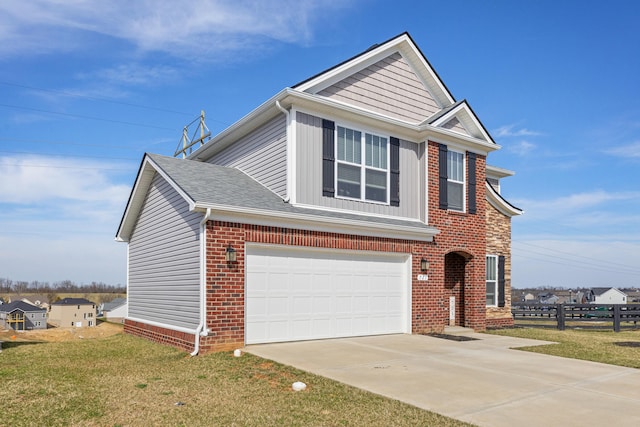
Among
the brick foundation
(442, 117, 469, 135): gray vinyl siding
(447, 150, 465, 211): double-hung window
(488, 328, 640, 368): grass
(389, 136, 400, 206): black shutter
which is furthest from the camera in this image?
(442, 117, 469, 135): gray vinyl siding

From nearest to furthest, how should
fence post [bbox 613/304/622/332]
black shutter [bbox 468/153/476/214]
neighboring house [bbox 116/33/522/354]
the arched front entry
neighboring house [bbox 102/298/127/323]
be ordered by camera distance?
neighboring house [bbox 116/33/522/354] → black shutter [bbox 468/153/476/214] → the arched front entry → fence post [bbox 613/304/622/332] → neighboring house [bbox 102/298/127/323]

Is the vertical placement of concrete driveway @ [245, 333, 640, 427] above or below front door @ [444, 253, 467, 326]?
below

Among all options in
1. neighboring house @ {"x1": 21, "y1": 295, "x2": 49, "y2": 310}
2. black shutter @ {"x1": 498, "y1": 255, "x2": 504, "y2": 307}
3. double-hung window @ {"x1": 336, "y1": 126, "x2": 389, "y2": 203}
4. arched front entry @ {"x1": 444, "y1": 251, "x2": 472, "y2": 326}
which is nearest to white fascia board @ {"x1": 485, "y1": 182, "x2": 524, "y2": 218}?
black shutter @ {"x1": 498, "y1": 255, "x2": 504, "y2": 307}

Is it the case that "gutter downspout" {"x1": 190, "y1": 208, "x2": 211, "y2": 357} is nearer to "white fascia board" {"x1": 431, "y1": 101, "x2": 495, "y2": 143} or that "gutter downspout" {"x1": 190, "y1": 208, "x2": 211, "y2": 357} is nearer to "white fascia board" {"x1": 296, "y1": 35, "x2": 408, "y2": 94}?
"white fascia board" {"x1": 296, "y1": 35, "x2": 408, "y2": 94}

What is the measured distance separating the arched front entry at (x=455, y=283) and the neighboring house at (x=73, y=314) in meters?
65.9

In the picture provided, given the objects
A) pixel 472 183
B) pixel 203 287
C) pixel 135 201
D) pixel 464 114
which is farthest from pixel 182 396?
pixel 464 114

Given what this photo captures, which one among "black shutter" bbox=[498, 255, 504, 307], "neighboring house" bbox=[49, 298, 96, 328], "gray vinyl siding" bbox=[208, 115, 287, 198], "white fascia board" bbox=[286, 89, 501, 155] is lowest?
"neighboring house" bbox=[49, 298, 96, 328]

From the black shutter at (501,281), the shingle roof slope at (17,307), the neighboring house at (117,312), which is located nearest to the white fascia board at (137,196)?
the black shutter at (501,281)

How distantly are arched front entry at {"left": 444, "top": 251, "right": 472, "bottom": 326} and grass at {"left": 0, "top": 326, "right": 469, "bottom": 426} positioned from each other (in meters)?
8.94

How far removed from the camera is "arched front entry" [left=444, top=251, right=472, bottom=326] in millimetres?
16734

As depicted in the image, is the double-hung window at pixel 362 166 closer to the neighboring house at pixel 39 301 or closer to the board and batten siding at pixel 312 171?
the board and batten siding at pixel 312 171

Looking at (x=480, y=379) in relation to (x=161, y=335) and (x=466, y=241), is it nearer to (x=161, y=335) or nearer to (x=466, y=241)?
(x=161, y=335)

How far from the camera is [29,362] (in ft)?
33.1

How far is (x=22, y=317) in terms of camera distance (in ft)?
200
